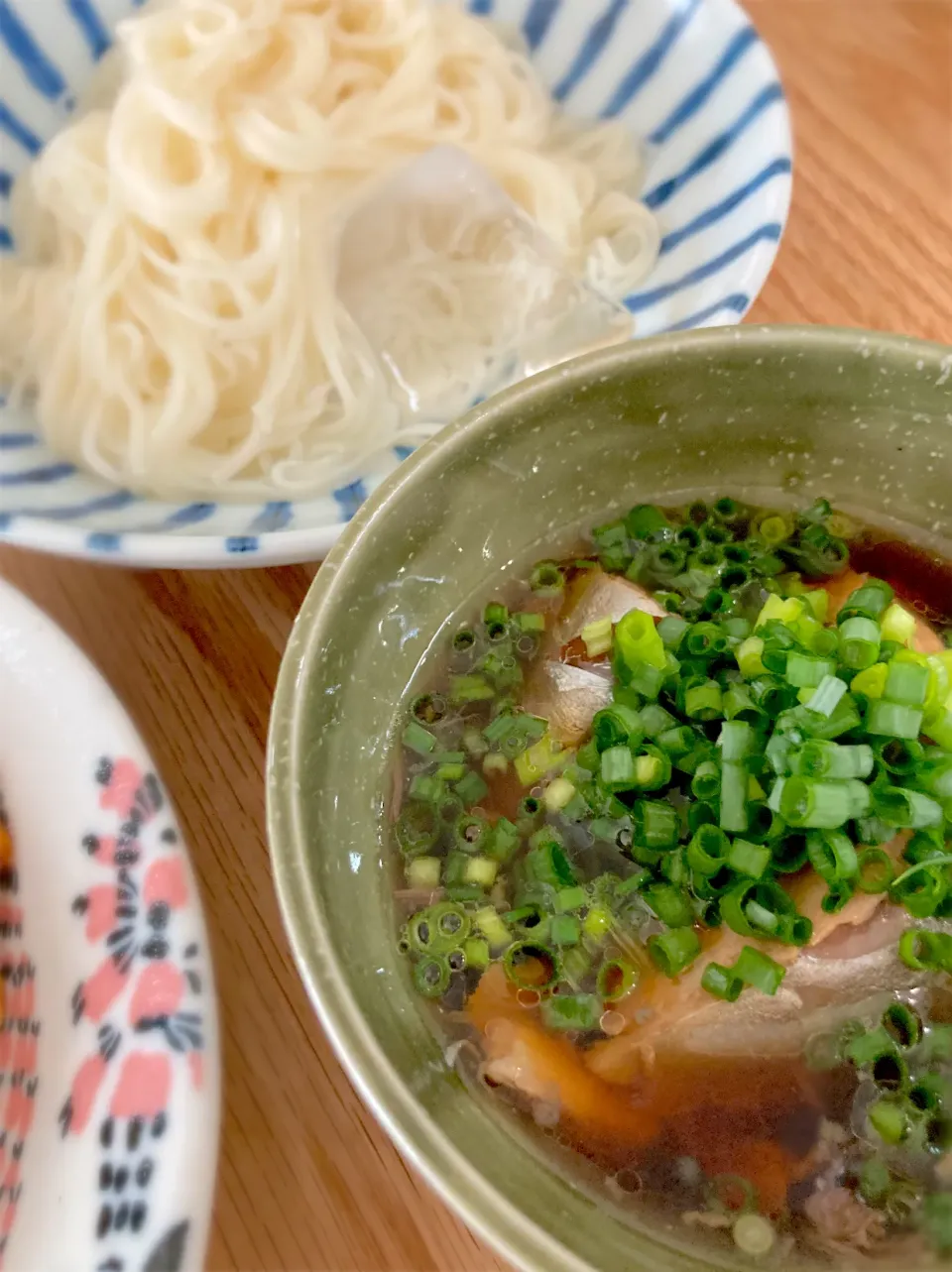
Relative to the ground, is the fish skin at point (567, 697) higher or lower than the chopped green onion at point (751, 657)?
lower

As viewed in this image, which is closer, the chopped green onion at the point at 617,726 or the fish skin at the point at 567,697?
the chopped green onion at the point at 617,726

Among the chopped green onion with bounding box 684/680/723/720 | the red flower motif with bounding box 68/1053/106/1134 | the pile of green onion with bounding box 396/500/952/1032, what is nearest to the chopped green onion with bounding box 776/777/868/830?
the pile of green onion with bounding box 396/500/952/1032

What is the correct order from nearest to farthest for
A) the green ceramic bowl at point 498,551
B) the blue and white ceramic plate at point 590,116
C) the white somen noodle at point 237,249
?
1. the green ceramic bowl at point 498,551
2. the blue and white ceramic plate at point 590,116
3. the white somen noodle at point 237,249

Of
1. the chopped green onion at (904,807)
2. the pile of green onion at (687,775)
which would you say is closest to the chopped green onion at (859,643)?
the pile of green onion at (687,775)

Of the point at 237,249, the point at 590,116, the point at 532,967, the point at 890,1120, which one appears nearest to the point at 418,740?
the point at 532,967

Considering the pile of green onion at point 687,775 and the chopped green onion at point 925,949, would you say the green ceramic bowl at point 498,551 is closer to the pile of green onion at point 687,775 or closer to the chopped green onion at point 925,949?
the pile of green onion at point 687,775

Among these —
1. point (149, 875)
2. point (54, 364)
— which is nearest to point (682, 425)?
point (149, 875)
